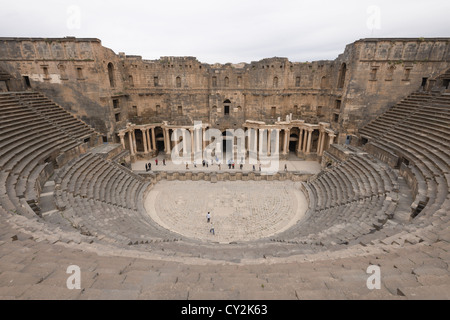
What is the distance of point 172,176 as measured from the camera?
21812mm

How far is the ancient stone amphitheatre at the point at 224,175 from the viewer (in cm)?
505

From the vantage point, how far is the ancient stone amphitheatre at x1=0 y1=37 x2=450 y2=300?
5047 mm

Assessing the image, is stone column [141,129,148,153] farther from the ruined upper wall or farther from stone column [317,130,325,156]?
stone column [317,130,325,156]

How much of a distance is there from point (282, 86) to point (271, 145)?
6.78m

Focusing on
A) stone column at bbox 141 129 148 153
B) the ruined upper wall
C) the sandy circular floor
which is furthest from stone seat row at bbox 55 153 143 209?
the ruined upper wall

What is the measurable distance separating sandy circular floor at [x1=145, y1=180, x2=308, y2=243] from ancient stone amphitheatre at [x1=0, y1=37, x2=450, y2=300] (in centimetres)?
16

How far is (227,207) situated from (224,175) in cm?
520

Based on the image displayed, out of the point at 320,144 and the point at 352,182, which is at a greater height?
the point at 320,144

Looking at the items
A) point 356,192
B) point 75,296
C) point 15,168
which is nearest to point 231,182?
point 356,192

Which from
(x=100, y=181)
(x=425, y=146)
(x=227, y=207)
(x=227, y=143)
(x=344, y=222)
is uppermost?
(x=425, y=146)

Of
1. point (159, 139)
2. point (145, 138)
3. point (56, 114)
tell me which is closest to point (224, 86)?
point (159, 139)

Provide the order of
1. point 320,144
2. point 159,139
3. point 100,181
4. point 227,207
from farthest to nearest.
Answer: point 159,139
point 320,144
point 227,207
point 100,181

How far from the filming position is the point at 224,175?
2189cm

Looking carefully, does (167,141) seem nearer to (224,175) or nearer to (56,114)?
(224,175)
